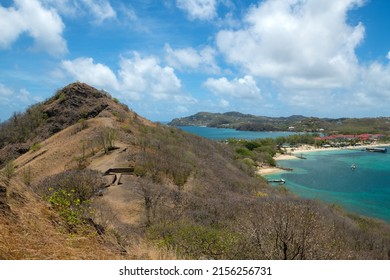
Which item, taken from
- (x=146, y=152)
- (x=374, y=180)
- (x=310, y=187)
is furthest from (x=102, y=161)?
(x=374, y=180)

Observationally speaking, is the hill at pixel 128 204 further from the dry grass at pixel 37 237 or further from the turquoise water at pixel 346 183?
the turquoise water at pixel 346 183

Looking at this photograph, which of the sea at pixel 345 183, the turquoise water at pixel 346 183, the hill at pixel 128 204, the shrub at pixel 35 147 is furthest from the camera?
the turquoise water at pixel 346 183

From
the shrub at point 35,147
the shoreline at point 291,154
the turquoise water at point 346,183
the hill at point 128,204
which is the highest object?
the shrub at point 35,147

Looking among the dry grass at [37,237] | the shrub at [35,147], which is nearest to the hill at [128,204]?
the dry grass at [37,237]

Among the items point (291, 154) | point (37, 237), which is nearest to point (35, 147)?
point (37, 237)

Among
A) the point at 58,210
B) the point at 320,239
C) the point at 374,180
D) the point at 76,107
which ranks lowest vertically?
the point at 374,180

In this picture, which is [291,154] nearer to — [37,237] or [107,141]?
[107,141]

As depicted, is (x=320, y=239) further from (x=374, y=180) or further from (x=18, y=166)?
(x=374, y=180)
